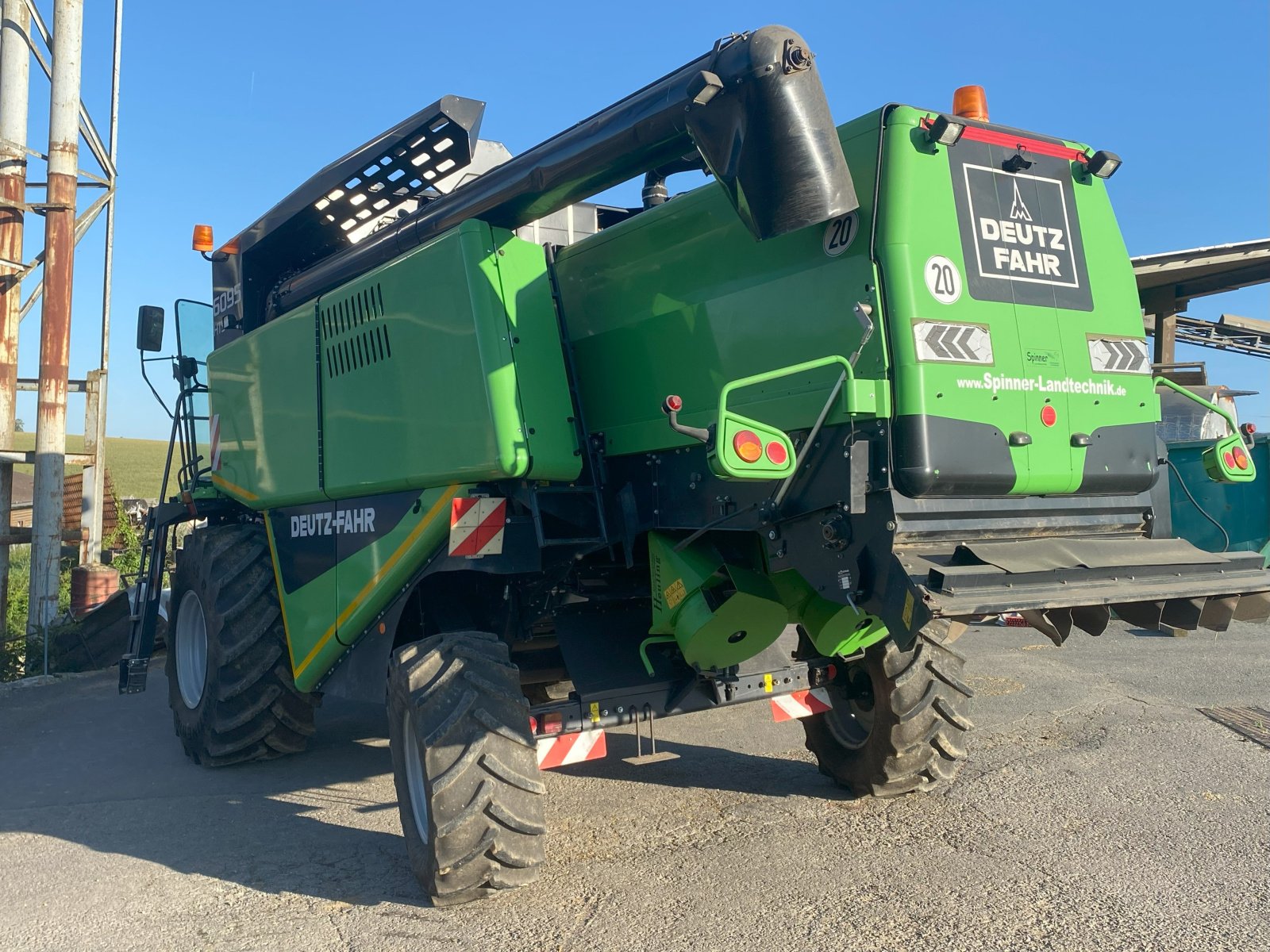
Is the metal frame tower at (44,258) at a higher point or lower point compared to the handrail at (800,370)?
higher

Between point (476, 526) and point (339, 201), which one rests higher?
point (339, 201)

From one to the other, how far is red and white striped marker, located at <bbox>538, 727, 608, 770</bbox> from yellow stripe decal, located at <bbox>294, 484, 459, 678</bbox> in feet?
3.74

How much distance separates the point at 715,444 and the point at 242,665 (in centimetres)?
393

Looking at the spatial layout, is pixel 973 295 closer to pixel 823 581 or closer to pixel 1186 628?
pixel 823 581

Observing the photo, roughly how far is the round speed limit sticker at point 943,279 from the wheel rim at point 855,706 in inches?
83.4

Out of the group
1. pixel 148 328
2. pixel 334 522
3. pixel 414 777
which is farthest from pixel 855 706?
pixel 148 328

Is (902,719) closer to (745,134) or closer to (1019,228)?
(1019,228)

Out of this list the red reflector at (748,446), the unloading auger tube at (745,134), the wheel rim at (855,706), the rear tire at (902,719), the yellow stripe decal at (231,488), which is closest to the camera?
the red reflector at (748,446)

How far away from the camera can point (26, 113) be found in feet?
36.9

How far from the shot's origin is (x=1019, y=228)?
404cm

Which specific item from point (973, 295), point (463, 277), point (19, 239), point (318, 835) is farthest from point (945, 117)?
point (19, 239)

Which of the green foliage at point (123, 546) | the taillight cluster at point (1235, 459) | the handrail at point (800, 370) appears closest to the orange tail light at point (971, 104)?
the handrail at point (800, 370)

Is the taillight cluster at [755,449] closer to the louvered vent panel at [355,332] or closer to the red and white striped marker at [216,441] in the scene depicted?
the louvered vent panel at [355,332]

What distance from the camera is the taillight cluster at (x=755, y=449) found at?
348 centimetres
